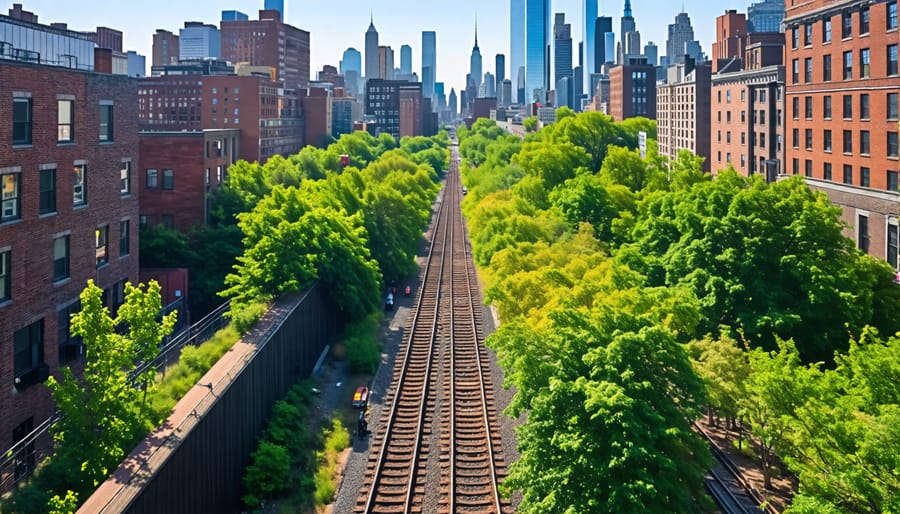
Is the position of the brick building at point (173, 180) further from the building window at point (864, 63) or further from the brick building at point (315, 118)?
the brick building at point (315, 118)

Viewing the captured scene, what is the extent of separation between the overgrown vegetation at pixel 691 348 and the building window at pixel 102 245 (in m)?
19.4

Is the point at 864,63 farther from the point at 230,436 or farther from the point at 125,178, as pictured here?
the point at 125,178

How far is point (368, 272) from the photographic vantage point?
51719 mm

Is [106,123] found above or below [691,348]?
above

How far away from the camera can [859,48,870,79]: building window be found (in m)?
48.2

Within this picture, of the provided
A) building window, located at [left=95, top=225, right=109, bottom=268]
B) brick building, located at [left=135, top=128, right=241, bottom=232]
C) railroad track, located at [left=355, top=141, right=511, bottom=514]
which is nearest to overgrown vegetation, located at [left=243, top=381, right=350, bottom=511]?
railroad track, located at [left=355, top=141, right=511, bottom=514]

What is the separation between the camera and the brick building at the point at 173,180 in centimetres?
6400

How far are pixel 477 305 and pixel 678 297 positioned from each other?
31.8 metres

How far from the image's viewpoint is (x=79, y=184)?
3747 centimetres

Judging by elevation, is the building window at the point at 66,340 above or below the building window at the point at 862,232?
above

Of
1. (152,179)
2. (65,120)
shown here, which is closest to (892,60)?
(65,120)

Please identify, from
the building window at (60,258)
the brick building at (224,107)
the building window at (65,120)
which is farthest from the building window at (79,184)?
the brick building at (224,107)

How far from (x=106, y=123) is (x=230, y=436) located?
19.4 meters

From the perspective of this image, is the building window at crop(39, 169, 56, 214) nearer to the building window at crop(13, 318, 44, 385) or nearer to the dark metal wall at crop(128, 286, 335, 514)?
the building window at crop(13, 318, 44, 385)
